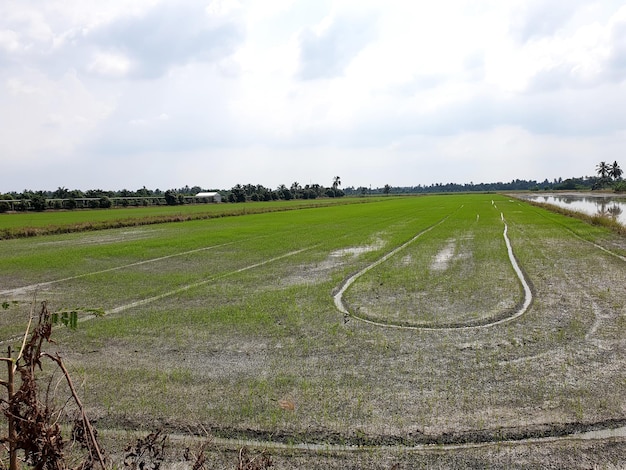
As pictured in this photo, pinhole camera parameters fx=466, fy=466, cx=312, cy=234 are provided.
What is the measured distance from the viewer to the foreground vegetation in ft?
17.3

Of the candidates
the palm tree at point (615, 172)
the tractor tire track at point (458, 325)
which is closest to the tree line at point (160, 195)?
the palm tree at point (615, 172)

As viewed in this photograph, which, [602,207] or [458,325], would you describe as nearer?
[458,325]

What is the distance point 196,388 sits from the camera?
621 cm

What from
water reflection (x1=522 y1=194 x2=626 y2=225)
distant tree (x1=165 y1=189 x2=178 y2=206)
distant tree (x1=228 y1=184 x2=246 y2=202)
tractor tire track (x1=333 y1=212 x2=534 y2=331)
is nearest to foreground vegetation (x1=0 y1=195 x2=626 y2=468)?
tractor tire track (x1=333 y1=212 x2=534 y2=331)

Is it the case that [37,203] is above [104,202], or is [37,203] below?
above

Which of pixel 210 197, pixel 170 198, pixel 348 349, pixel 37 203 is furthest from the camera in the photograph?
pixel 210 197

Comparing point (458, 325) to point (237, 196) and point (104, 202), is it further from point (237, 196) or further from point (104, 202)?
point (237, 196)

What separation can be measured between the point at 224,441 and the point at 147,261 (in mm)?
14584

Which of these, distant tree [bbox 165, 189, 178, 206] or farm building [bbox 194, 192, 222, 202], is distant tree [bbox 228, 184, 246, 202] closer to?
A: farm building [bbox 194, 192, 222, 202]

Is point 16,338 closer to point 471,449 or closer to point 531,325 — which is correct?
point 471,449

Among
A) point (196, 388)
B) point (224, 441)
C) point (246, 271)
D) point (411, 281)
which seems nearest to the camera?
point (224, 441)

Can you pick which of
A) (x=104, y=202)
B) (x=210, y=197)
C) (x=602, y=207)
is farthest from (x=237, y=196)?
(x=602, y=207)

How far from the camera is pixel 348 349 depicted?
25.0 feet

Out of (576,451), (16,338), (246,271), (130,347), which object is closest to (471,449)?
(576,451)
